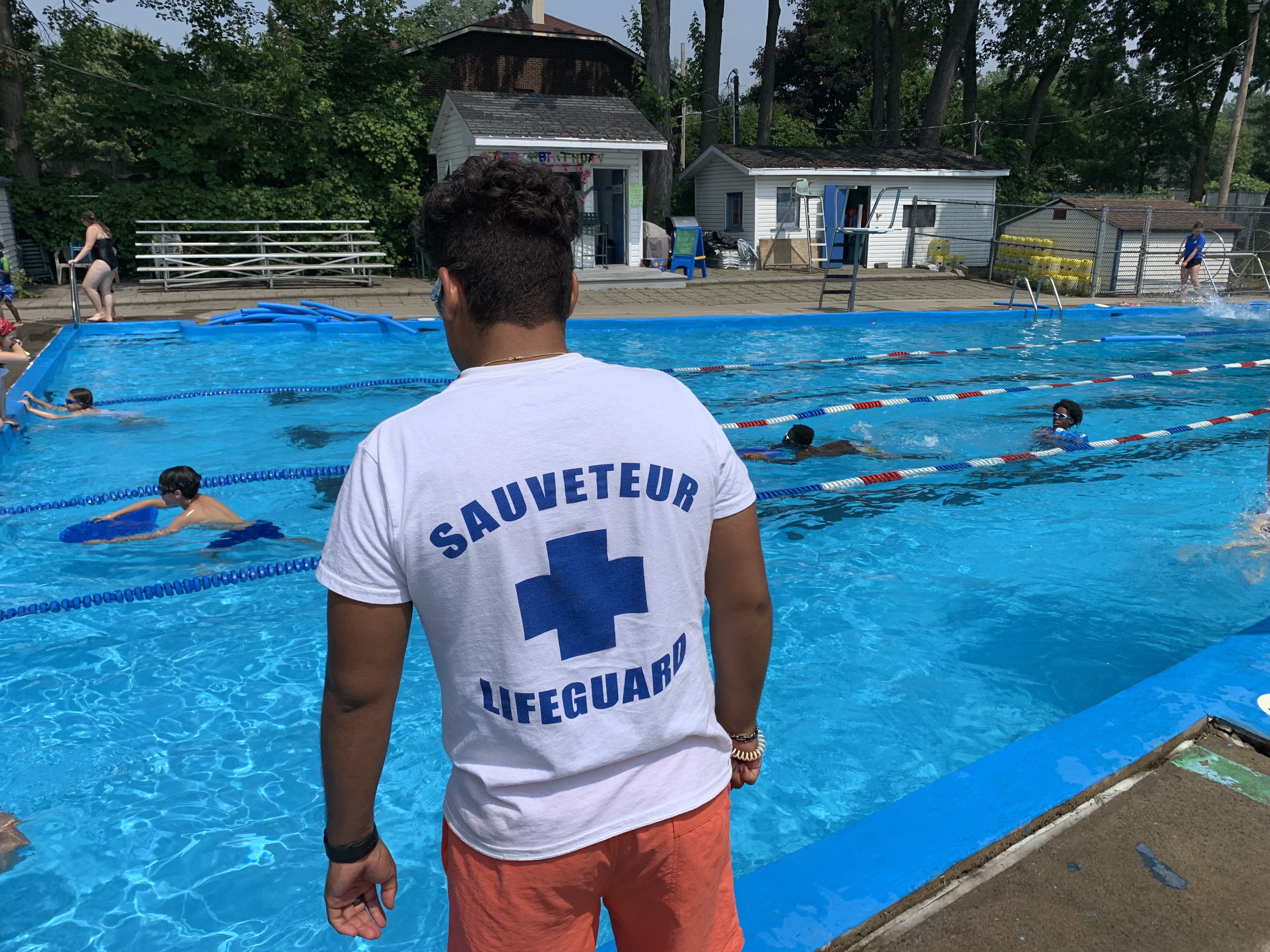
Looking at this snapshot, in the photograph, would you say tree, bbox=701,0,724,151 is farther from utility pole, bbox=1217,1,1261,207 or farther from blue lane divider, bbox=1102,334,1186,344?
blue lane divider, bbox=1102,334,1186,344

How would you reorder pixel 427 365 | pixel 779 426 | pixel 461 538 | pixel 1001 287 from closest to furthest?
pixel 461 538
pixel 779 426
pixel 427 365
pixel 1001 287

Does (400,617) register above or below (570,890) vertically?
above

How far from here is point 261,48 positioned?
2091 centimetres

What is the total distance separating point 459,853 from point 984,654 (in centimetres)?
466

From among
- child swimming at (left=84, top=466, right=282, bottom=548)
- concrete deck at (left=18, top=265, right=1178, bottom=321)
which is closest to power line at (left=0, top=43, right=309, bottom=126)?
concrete deck at (left=18, top=265, right=1178, bottom=321)

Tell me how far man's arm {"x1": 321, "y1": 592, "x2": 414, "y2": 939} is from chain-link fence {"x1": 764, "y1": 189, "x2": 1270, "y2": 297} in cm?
2024

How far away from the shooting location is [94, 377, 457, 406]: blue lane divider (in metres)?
10.4

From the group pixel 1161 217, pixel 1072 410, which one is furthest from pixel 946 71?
pixel 1072 410

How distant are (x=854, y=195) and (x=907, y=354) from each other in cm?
1511

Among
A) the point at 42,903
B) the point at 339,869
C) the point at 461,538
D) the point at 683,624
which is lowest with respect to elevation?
the point at 42,903

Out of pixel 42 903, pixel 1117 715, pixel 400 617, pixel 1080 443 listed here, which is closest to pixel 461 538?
pixel 400 617

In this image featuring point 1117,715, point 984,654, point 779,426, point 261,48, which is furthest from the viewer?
point 261,48

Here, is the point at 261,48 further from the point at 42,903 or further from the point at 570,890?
the point at 570,890

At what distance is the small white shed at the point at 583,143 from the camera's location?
826 inches
